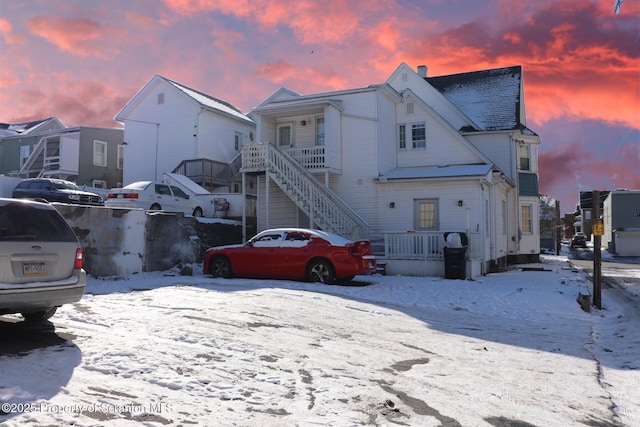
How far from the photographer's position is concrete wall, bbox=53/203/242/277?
12906 millimetres

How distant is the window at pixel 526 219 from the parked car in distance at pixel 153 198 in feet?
54.9

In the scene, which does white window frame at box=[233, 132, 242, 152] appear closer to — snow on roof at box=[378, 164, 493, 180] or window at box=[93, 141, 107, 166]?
window at box=[93, 141, 107, 166]

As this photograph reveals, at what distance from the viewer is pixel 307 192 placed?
20.3 meters

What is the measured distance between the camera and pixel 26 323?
7.11m

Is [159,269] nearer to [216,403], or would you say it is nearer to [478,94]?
[216,403]

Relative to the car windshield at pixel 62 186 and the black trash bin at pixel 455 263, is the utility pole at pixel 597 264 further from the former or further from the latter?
the car windshield at pixel 62 186

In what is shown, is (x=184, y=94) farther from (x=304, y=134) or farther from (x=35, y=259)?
(x=35, y=259)

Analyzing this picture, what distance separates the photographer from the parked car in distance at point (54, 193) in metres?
19.5

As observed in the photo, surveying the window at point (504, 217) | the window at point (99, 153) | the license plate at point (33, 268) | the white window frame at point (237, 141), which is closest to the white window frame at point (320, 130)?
the window at point (504, 217)

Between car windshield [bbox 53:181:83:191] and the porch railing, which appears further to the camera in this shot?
car windshield [bbox 53:181:83:191]

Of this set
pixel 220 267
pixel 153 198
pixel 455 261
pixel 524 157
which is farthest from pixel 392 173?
pixel 153 198

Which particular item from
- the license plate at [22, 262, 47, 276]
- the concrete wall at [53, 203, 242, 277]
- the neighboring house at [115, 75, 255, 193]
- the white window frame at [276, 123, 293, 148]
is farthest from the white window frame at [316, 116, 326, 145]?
the license plate at [22, 262, 47, 276]

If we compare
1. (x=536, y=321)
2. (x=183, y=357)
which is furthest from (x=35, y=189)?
(x=536, y=321)

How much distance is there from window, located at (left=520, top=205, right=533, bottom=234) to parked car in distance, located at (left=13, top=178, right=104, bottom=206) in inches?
823
